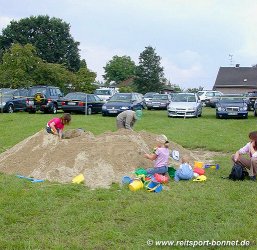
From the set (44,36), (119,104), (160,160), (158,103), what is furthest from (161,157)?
(44,36)

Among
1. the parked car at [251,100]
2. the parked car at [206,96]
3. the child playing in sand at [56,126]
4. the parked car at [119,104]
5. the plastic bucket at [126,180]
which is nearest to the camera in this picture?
the plastic bucket at [126,180]

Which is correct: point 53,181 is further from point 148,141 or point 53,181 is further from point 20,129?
point 20,129

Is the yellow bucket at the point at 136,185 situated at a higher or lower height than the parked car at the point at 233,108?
lower

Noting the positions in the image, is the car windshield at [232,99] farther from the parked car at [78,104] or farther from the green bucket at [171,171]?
the green bucket at [171,171]

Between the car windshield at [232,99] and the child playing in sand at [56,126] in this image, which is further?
the car windshield at [232,99]

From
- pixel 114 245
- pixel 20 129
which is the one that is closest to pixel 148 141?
pixel 114 245

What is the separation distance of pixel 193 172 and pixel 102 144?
209 centimetres

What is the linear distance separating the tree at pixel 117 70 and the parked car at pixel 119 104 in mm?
83053

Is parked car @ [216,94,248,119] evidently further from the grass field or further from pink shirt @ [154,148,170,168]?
pink shirt @ [154,148,170,168]

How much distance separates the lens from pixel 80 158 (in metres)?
9.50

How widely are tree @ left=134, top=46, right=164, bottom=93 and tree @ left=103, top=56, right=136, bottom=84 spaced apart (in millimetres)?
28126

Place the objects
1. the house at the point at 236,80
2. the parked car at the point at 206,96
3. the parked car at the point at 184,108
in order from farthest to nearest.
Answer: the house at the point at 236,80, the parked car at the point at 206,96, the parked car at the point at 184,108

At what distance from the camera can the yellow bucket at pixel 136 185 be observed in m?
8.00

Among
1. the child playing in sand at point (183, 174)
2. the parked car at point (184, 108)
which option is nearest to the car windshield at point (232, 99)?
the parked car at point (184, 108)
